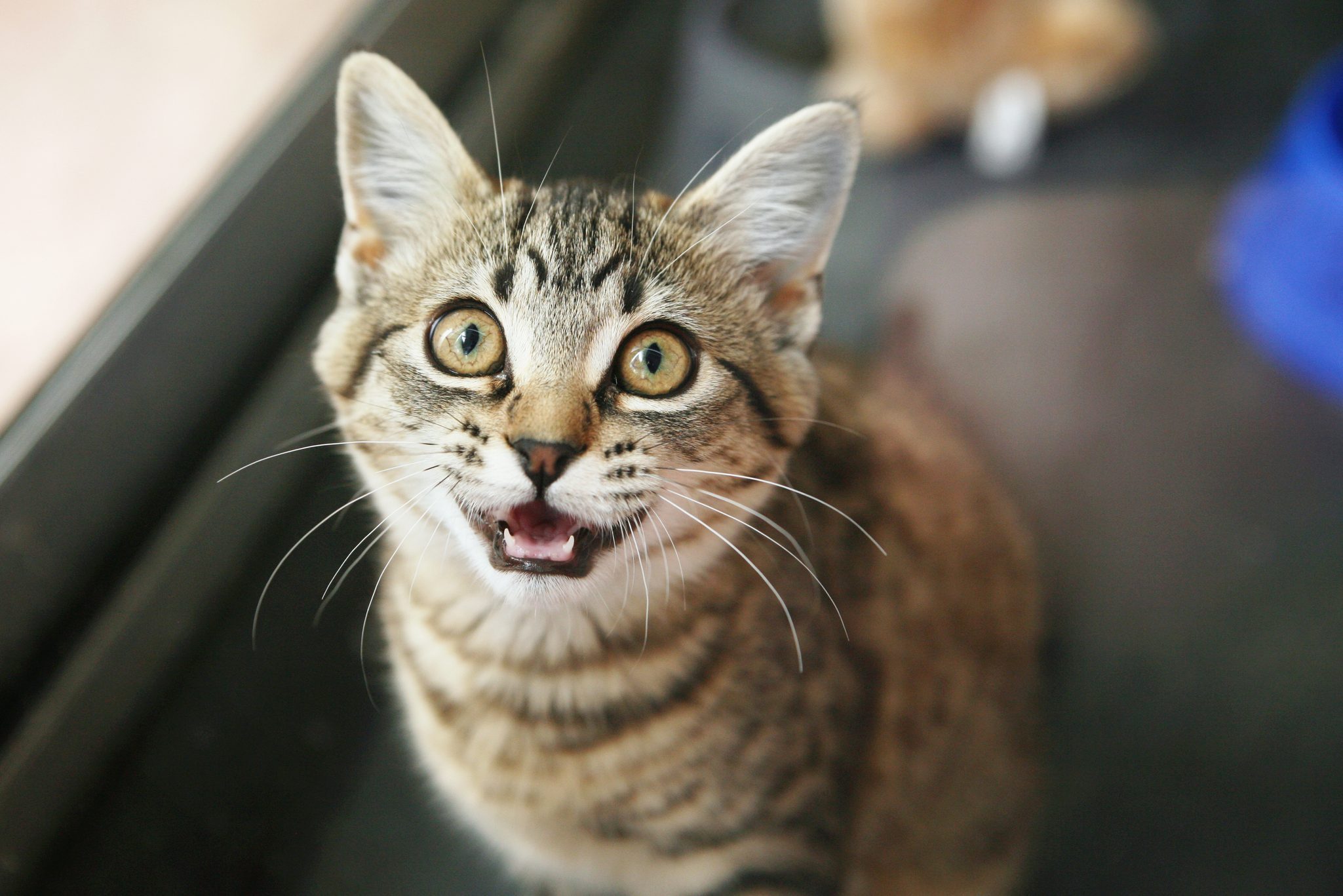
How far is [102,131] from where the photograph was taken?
2.84ft

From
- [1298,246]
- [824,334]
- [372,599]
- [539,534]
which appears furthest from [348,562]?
[1298,246]

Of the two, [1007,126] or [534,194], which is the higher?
[1007,126]

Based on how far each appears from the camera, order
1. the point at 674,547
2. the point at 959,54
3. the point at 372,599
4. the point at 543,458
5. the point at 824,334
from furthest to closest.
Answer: the point at 959,54 < the point at 824,334 < the point at 372,599 < the point at 674,547 < the point at 543,458

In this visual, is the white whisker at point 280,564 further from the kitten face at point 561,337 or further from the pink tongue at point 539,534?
the pink tongue at point 539,534

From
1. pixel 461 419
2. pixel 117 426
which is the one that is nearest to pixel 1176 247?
pixel 461 419

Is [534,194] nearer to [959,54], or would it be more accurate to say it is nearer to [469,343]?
[469,343]

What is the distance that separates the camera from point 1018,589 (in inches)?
45.8

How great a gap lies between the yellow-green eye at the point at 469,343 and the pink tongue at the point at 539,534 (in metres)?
0.10

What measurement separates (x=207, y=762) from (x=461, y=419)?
0.45m

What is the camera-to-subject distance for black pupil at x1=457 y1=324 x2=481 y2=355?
657 mm

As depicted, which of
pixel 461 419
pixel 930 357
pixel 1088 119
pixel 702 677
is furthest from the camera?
pixel 1088 119

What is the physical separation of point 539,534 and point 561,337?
0.13m

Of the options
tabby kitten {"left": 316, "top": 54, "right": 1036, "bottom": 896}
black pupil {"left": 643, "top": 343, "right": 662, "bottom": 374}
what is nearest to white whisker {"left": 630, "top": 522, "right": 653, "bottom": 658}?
tabby kitten {"left": 316, "top": 54, "right": 1036, "bottom": 896}

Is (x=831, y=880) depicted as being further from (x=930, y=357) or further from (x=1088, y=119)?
(x=1088, y=119)
